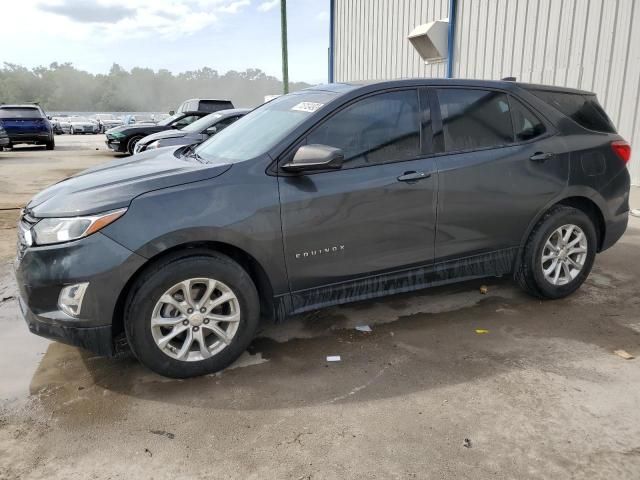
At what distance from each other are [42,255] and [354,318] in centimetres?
216

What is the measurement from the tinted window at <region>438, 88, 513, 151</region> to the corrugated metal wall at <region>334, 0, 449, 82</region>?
9137 millimetres

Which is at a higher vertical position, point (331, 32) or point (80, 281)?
point (331, 32)

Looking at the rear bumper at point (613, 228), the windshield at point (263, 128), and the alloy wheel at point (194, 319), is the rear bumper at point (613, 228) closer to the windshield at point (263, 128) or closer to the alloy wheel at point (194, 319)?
the windshield at point (263, 128)

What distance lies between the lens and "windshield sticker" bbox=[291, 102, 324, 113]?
11.0 ft

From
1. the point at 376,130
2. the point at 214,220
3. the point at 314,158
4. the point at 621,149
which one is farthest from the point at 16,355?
the point at 621,149

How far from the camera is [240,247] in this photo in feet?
9.82

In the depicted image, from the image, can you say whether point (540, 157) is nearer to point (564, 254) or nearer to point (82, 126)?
point (564, 254)

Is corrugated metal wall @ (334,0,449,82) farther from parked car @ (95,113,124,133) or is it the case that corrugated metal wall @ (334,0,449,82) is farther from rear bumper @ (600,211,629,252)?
parked car @ (95,113,124,133)

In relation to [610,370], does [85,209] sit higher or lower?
higher

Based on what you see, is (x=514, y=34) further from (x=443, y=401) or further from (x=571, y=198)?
(x=443, y=401)

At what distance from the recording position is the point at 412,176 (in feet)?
11.2

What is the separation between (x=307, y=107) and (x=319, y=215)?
0.81 metres

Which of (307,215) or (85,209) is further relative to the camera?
(307,215)

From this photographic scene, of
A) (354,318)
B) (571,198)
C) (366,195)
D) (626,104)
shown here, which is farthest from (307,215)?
(626,104)
